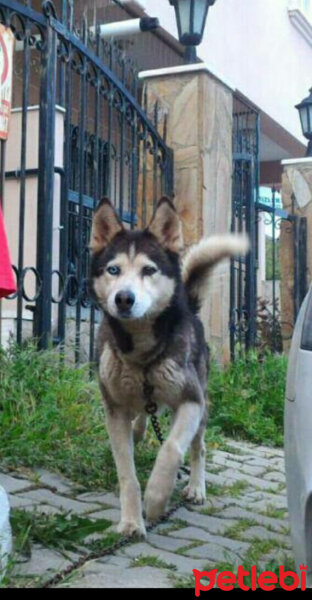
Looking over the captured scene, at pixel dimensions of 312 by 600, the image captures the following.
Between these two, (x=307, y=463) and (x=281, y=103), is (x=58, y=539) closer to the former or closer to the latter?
(x=307, y=463)

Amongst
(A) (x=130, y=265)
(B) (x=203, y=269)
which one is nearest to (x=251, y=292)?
(B) (x=203, y=269)

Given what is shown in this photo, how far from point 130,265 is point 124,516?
116 cm

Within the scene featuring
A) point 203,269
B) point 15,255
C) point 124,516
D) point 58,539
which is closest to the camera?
point 58,539

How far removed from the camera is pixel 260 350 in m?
8.59

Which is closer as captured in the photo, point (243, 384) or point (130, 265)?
point (130, 265)

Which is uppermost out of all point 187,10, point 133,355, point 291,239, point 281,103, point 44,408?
point 281,103

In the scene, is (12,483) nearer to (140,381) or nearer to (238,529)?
(140,381)

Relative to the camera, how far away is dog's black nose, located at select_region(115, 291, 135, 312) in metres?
3.44

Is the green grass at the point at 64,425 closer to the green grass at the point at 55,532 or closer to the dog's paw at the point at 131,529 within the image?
the dog's paw at the point at 131,529

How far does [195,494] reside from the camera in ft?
13.1

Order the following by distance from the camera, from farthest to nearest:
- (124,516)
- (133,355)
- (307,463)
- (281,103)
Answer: (281,103), (133,355), (124,516), (307,463)

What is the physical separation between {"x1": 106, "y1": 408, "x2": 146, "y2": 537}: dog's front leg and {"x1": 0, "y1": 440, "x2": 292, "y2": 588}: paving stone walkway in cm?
8

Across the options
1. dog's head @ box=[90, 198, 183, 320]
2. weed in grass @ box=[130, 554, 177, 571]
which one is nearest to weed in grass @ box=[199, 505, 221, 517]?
weed in grass @ box=[130, 554, 177, 571]

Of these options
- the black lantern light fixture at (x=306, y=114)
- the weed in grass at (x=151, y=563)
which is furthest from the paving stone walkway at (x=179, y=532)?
the black lantern light fixture at (x=306, y=114)
